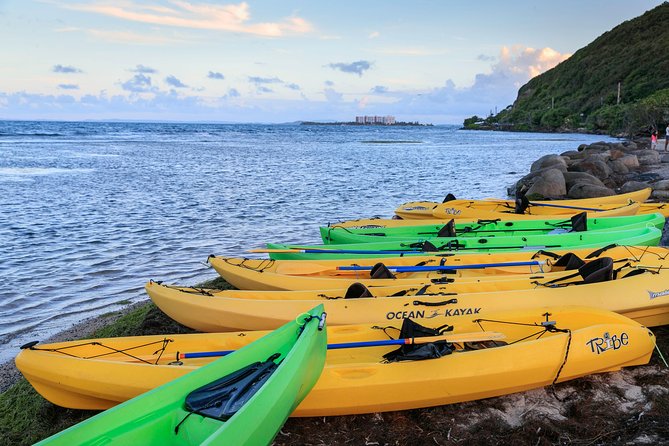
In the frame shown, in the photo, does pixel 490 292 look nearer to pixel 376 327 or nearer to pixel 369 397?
pixel 376 327

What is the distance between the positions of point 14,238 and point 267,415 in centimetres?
1098

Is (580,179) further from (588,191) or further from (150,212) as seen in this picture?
(150,212)

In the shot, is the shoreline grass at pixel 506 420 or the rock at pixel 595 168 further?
the rock at pixel 595 168

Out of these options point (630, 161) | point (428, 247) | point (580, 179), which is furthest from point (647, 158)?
point (428, 247)

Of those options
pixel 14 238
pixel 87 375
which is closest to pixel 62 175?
pixel 14 238

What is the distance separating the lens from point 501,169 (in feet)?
92.3

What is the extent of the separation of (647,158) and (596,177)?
18.9 ft

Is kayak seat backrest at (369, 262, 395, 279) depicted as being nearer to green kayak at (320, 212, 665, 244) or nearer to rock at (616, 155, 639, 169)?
green kayak at (320, 212, 665, 244)

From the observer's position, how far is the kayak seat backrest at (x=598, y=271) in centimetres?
588

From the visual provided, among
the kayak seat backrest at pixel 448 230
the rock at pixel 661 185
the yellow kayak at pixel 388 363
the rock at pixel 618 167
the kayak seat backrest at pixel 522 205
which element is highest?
the rock at pixel 618 167

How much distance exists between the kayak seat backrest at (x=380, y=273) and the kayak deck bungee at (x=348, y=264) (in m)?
0.03

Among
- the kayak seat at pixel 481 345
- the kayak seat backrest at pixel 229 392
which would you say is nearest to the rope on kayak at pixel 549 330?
the kayak seat at pixel 481 345

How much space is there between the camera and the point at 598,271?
587 centimetres

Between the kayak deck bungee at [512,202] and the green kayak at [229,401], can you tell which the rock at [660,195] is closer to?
the kayak deck bungee at [512,202]
